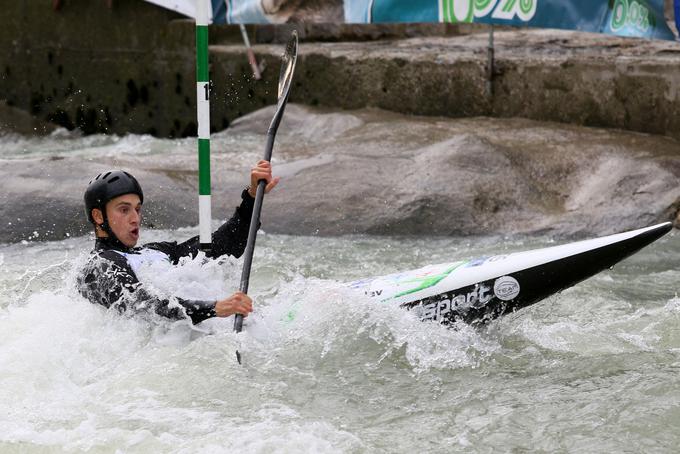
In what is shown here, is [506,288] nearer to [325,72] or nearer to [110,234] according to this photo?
[110,234]

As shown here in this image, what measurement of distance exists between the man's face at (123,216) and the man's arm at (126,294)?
0.36 feet

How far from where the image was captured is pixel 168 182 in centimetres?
729

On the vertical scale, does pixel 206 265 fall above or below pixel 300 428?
above

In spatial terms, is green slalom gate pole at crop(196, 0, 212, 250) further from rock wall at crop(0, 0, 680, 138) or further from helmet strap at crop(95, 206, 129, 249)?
rock wall at crop(0, 0, 680, 138)

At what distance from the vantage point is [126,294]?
171 inches

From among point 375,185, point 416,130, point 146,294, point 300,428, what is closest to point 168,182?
point 375,185

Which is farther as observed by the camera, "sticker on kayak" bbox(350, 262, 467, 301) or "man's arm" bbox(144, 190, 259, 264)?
"man's arm" bbox(144, 190, 259, 264)

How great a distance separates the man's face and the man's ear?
0.03 m

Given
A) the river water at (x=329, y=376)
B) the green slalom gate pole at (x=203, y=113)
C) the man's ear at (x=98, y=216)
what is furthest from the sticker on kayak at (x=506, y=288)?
the man's ear at (x=98, y=216)

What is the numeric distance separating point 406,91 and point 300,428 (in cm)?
Answer: 533

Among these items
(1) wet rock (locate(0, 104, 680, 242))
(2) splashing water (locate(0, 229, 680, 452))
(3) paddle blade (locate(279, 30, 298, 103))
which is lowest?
(2) splashing water (locate(0, 229, 680, 452))

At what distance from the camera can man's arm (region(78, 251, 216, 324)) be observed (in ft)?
14.0

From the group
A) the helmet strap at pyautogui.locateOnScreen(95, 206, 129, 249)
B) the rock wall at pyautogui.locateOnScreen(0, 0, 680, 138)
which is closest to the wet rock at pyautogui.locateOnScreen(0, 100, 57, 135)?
the rock wall at pyautogui.locateOnScreen(0, 0, 680, 138)

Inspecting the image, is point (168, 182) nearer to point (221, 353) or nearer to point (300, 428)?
point (221, 353)
